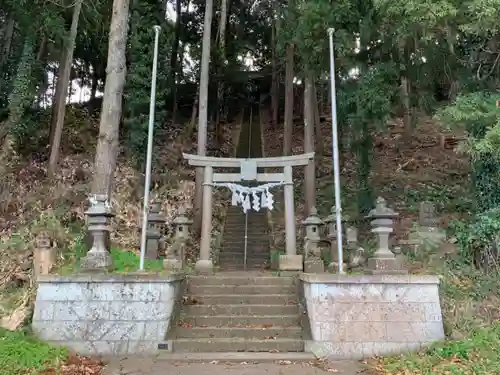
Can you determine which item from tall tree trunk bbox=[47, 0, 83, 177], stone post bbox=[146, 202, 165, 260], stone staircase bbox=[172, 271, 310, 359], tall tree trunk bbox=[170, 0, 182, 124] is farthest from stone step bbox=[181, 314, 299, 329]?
tall tree trunk bbox=[170, 0, 182, 124]

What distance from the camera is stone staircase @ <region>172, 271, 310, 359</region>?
19.7 ft

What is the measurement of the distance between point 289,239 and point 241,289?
152 centimetres

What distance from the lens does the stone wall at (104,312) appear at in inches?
233

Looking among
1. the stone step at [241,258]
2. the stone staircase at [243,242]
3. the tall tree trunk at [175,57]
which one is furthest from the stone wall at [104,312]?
the tall tree trunk at [175,57]

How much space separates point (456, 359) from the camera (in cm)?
532

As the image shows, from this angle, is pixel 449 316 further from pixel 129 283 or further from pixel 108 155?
pixel 108 155

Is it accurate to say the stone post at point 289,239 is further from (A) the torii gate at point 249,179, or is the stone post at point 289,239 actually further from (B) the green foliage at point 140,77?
(B) the green foliage at point 140,77

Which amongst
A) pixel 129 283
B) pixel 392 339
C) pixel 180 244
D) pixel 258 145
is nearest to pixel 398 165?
pixel 258 145

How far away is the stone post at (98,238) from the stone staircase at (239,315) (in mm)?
1419

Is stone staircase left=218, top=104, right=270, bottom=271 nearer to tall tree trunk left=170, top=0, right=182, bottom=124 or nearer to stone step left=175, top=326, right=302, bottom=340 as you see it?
stone step left=175, top=326, right=302, bottom=340

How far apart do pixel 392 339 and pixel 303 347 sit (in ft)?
3.88

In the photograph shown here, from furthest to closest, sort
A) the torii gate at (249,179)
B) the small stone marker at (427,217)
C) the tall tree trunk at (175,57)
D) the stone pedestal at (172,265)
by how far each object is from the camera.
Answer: the tall tree trunk at (175,57), the small stone marker at (427,217), the torii gate at (249,179), the stone pedestal at (172,265)

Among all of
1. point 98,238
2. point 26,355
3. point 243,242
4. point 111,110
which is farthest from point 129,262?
point 243,242

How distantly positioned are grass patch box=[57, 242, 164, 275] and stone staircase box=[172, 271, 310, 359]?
0.99m
